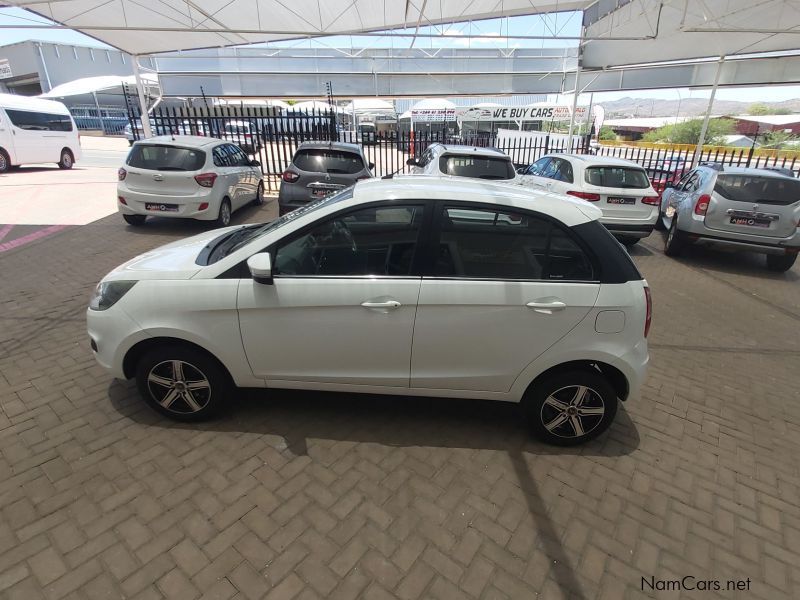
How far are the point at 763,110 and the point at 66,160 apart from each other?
2803 inches

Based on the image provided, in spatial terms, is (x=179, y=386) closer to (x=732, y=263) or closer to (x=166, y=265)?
(x=166, y=265)

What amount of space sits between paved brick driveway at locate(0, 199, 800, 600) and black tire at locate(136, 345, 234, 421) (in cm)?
14

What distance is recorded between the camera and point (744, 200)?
680cm

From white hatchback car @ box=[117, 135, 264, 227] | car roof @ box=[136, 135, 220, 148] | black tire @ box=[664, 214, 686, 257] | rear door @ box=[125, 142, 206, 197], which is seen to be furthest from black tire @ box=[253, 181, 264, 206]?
black tire @ box=[664, 214, 686, 257]

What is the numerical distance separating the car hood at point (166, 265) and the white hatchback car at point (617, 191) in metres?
6.11

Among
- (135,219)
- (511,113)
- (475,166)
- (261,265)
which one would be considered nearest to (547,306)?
(261,265)

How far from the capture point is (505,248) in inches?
107

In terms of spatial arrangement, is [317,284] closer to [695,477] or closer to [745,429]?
[695,477]

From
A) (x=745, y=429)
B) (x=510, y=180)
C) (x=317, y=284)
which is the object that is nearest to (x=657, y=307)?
(x=745, y=429)

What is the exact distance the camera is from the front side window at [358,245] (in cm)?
271

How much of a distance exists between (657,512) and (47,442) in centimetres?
386

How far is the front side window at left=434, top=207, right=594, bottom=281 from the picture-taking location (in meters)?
2.68

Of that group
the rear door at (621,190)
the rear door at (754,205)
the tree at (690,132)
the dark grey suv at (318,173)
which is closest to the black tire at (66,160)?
the dark grey suv at (318,173)

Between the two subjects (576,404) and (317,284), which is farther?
(576,404)
